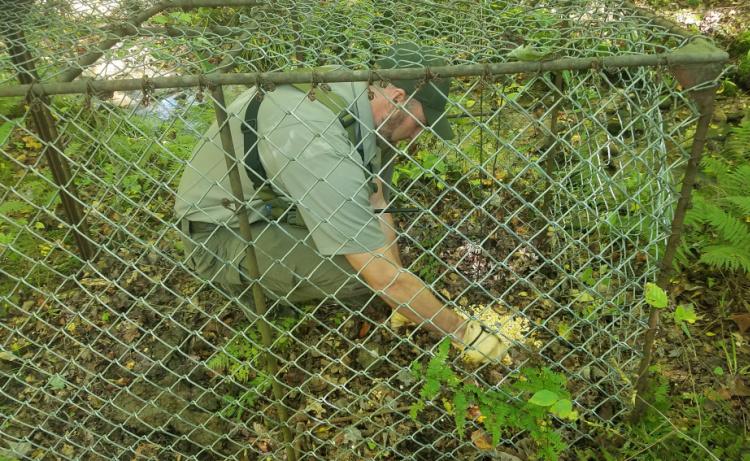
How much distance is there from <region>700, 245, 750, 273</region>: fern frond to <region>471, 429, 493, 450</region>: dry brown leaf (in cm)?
156

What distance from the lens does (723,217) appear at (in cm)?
333

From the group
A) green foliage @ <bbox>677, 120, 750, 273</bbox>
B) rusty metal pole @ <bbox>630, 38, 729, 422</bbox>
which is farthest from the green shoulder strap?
green foliage @ <bbox>677, 120, 750, 273</bbox>

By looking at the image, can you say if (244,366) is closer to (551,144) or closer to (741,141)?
(551,144)

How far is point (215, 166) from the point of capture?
9.41 ft

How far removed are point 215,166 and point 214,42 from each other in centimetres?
58

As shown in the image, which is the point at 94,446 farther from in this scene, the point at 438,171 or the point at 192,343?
the point at 438,171

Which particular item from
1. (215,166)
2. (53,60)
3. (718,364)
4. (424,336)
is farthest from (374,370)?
(53,60)

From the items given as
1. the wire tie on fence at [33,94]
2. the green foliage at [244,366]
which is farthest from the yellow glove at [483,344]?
the wire tie on fence at [33,94]

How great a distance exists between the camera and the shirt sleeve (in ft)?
7.89

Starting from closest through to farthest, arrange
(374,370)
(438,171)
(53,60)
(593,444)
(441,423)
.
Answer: (53,60) → (593,444) → (441,423) → (374,370) → (438,171)

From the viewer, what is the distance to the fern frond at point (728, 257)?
316 cm

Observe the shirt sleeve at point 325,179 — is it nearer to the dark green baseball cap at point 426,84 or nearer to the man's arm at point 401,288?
the man's arm at point 401,288

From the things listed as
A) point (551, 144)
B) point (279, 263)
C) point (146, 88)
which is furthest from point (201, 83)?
A: point (551, 144)

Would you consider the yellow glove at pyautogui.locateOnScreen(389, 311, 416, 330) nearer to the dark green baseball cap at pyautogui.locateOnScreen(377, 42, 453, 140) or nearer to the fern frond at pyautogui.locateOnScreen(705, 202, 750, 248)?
the dark green baseball cap at pyautogui.locateOnScreen(377, 42, 453, 140)
